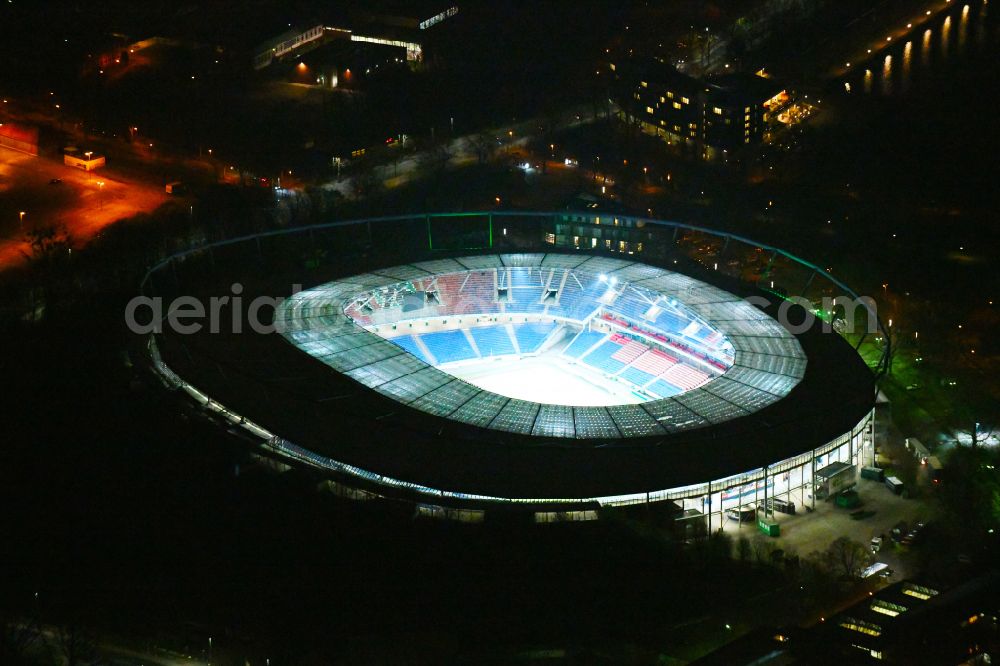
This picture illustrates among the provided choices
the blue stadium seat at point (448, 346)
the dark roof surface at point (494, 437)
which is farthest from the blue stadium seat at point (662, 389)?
the blue stadium seat at point (448, 346)

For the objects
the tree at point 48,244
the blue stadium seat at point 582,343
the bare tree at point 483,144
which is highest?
Result: the bare tree at point 483,144

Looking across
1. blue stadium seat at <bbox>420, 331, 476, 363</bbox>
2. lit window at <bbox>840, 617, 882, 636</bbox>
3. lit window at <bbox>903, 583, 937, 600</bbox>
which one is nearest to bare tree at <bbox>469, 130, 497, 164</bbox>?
blue stadium seat at <bbox>420, 331, 476, 363</bbox>

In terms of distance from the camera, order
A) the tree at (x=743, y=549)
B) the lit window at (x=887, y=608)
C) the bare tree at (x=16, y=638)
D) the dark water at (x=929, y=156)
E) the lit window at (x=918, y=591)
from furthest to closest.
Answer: the dark water at (x=929, y=156)
the tree at (x=743, y=549)
the lit window at (x=918, y=591)
the lit window at (x=887, y=608)
the bare tree at (x=16, y=638)

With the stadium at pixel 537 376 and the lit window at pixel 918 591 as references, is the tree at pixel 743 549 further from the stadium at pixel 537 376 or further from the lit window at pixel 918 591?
the lit window at pixel 918 591

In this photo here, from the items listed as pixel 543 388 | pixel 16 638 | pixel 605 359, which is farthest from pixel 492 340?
pixel 16 638

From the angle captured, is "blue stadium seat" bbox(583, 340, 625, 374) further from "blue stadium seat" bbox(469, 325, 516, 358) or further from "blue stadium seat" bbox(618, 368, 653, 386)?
"blue stadium seat" bbox(469, 325, 516, 358)

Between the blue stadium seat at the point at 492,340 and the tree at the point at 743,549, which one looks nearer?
the tree at the point at 743,549

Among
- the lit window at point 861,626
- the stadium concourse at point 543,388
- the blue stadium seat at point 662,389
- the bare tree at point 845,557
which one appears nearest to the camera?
the lit window at point 861,626
